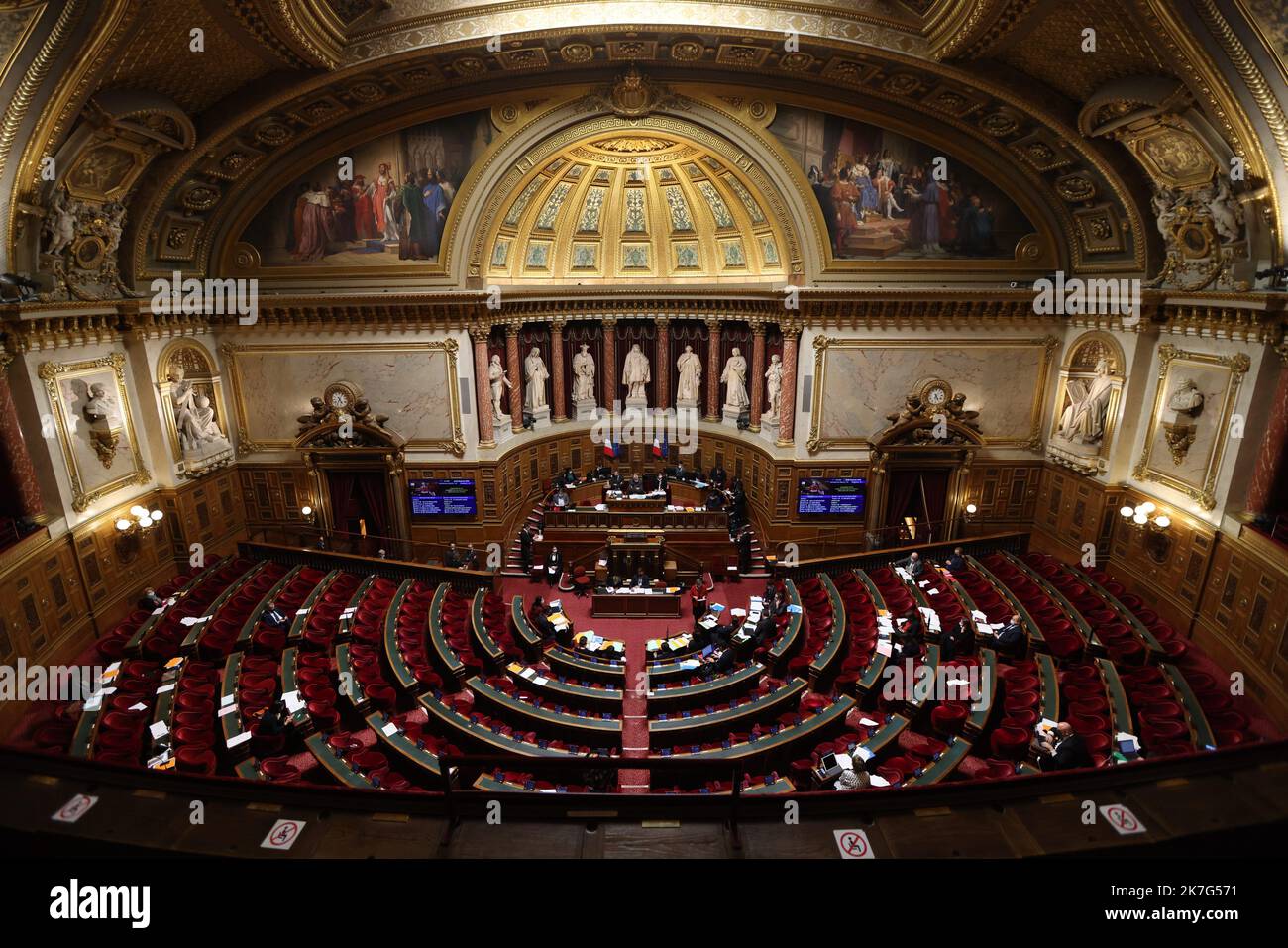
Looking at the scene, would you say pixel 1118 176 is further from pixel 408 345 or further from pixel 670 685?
pixel 408 345

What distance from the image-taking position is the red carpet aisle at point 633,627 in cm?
1275

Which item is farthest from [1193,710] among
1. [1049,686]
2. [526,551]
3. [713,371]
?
[713,371]

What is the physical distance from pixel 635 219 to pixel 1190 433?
18.5 metres

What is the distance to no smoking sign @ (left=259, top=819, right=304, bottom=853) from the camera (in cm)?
564

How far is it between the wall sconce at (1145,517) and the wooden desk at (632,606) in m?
12.1

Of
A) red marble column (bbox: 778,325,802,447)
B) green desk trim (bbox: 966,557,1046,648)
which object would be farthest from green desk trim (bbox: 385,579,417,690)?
green desk trim (bbox: 966,557,1046,648)

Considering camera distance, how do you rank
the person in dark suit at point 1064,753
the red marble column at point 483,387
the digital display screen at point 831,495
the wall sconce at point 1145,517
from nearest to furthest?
the person in dark suit at point 1064,753 < the wall sconce at point 1145,517 < the red marble column at point 483,387 < the digital display screen at point 831,495

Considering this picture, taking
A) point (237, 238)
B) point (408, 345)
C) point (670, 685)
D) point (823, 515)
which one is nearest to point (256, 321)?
point (237, 238)

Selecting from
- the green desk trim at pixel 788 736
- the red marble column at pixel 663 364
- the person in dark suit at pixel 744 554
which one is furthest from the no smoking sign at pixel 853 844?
the red marble column at pixel 663 364

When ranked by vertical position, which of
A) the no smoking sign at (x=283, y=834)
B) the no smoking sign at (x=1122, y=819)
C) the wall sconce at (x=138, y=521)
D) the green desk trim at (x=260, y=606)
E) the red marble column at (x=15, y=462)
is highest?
the red marble column at (x=15, y=462)

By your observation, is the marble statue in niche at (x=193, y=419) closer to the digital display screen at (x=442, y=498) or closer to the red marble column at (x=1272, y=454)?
the digital display screen at (x=442, y=498)

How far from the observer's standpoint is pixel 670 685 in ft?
47.1

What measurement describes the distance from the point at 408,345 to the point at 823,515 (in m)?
14.8
